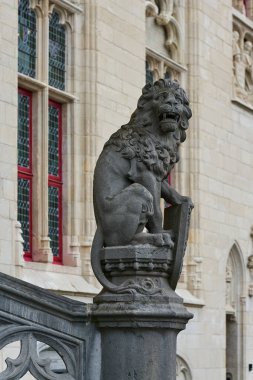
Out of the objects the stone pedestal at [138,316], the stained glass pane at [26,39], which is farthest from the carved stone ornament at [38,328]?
the stained glass pane at [26,39]

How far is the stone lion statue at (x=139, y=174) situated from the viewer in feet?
24.3

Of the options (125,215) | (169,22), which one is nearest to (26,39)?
(169,22)

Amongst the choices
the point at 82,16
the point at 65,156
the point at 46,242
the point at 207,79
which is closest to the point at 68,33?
the point at 82,16

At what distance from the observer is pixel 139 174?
7531 millimetres

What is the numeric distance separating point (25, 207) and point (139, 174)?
7.98 meters

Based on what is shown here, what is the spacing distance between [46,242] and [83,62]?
9.23 ft

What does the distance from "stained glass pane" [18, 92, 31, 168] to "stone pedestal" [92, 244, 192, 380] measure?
8.15 meters

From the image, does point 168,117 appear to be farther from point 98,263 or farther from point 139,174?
point 98,263

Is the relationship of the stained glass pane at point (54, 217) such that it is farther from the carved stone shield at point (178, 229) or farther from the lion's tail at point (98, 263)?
the lion's tail at point (98, 263)

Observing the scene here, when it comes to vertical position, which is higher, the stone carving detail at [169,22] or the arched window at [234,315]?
the stone carving detail at [169,22]

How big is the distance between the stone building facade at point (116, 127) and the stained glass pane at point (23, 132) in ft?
0.06

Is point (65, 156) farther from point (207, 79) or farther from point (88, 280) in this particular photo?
point (207, 79)

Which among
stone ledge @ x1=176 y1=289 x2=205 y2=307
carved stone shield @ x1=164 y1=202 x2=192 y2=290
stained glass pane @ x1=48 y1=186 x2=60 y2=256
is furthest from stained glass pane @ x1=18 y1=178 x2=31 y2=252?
carved stone shield @ x1=164 y1=202 x2=192 y2=290

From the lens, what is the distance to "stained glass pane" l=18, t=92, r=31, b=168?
50.2 feet
